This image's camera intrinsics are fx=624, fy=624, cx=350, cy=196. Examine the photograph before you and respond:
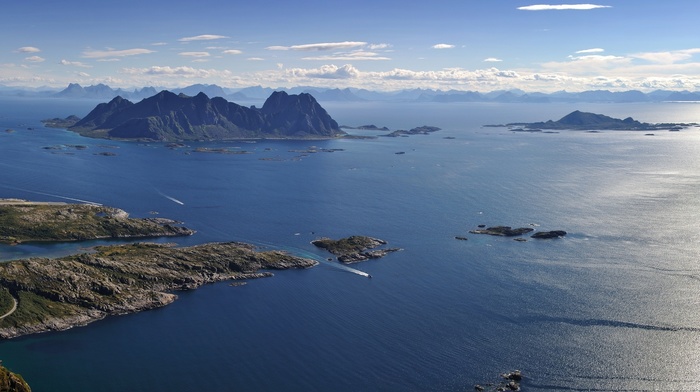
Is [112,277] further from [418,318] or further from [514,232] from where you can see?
[514,232]

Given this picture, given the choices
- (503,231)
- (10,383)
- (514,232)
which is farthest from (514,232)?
(10,383)

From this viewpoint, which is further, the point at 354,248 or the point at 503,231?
the point at 503,231

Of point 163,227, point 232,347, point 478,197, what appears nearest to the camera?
point 232,347

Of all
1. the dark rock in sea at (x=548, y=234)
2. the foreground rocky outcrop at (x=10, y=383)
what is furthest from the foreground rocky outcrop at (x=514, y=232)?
the foreground rocky outcrop at (x=10, y=383)

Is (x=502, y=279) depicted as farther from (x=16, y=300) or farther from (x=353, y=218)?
(x=16, y=300)

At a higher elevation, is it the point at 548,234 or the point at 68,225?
the point at 68,225

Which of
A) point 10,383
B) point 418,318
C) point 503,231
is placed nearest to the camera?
point 10,383

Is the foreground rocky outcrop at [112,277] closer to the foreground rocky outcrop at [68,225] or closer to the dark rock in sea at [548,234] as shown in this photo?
the foreground rocky outcrop at [68,225]

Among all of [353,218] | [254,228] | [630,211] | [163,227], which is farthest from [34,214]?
[630,211]
